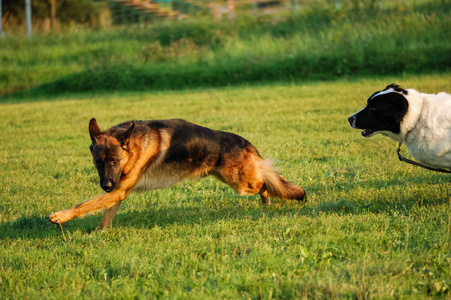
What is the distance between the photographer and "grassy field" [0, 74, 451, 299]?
357 centimetres

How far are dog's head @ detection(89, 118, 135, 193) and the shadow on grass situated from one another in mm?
764

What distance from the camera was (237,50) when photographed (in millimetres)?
19797

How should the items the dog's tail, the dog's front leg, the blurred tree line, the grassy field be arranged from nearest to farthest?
the grassy field
the dog's front leg
the dog's tail
the blurred tree line

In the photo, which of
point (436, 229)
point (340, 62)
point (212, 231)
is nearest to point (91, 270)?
point (212, 231)

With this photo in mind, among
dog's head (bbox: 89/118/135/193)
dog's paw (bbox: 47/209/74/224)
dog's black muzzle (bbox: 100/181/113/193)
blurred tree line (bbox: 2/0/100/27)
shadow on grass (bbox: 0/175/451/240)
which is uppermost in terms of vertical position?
blurred tree line (bbox: 2/0/100/27)

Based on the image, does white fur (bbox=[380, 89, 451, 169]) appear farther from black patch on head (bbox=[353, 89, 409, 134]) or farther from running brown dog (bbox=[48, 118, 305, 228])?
running brown dog (bbox=[48, 118, 305, 228])

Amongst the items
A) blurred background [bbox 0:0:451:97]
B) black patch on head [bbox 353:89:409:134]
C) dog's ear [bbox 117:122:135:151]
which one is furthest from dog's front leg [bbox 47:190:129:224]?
blurred background [bbox 0:0:451:97]

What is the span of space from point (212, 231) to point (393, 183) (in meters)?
2.70

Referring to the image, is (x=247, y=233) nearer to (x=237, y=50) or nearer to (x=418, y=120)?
(x=418, y=120)

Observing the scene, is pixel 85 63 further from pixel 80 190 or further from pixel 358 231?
pixel 358 231

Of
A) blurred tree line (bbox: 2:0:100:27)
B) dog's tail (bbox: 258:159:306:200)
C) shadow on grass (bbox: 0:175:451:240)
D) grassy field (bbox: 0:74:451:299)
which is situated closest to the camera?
grassy field (bbox: 0:74:451:299)

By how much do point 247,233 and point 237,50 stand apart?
1586 centimetres

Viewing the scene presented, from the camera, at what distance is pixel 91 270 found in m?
4.04

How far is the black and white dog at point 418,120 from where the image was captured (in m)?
4.88
